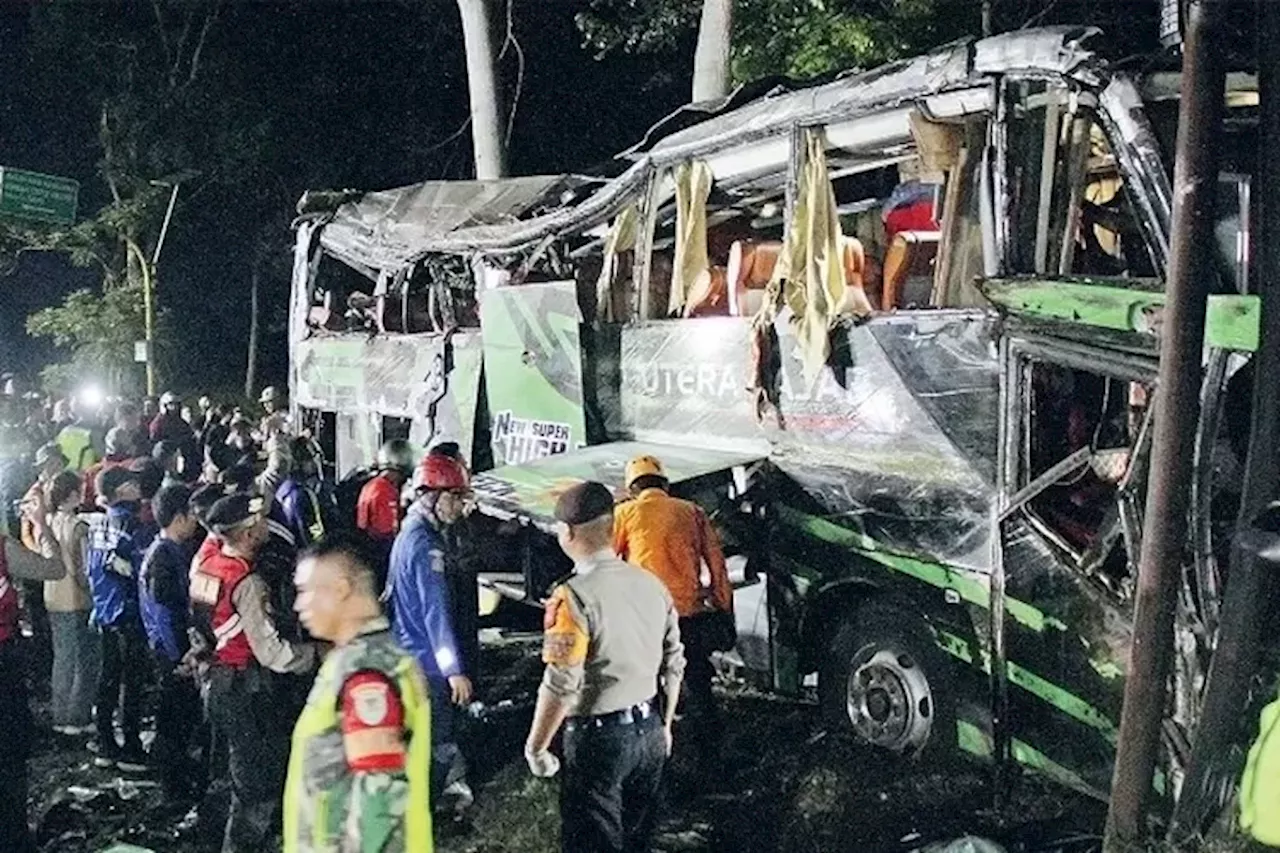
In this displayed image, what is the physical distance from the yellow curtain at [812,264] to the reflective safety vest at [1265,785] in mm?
2869

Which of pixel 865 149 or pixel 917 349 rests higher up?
pixel 865 149

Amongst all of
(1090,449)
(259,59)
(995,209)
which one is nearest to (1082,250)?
(995,209)

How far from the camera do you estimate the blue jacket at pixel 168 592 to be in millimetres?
5918

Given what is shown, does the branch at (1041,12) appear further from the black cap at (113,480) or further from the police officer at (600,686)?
the police officer at (600,686)

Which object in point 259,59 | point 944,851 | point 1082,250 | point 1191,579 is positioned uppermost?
point 259,59

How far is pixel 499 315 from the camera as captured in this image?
9188mm

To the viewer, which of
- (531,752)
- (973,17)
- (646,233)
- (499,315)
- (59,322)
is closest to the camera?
(531,752)

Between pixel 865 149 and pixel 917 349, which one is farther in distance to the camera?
pixel 865 149

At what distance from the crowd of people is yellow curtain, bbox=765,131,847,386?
1052mm

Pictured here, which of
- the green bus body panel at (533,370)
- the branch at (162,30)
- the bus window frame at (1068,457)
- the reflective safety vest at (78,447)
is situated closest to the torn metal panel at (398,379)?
the green bus body panel at (533,370)

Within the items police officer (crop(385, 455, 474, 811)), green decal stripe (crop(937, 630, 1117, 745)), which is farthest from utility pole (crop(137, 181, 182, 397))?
green decal stripe (crop(937, 630, 1117, 745))

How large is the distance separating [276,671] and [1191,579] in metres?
3.64

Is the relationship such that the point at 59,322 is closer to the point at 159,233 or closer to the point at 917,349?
the point at 159,233

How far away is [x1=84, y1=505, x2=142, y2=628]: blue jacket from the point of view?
676 cm
